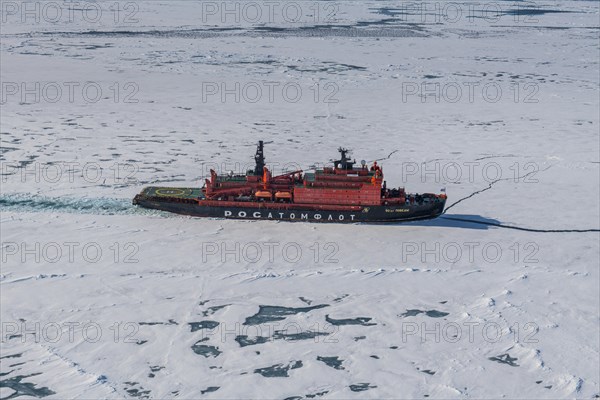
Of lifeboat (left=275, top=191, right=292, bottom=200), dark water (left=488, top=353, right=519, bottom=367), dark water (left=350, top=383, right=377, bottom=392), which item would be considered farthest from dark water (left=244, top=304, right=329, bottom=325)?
lifeboat (left=275, top=191, right=292, bottom=200)

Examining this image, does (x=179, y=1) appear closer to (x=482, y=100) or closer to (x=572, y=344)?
(x=482, y=100)

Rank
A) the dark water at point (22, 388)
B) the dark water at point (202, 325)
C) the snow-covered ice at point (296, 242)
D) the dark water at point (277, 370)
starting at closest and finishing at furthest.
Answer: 1. the dark water at point (22, 388)
2. the dark water at point (277, 370)
3. the snow-covered ice at point (296, 242)
4. the dark water at point (202, 325)

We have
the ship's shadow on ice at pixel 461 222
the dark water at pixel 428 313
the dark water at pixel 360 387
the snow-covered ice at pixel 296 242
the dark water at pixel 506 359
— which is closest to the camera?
the dark water at pixel 360 387

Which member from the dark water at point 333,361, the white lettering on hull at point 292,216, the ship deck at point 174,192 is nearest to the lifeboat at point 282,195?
the white lettering on hull at point 292,216

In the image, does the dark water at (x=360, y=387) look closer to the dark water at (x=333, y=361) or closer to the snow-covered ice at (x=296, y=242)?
the snow-covered ice at (x=296, y=242)

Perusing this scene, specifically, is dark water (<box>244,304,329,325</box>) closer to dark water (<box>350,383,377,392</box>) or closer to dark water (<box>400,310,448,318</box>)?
dark water (<box>400,310,448,318</box>)

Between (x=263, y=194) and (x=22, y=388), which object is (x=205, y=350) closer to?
(x=22, y=388)

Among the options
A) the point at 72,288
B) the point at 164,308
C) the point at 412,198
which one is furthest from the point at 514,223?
the point at 72,288
